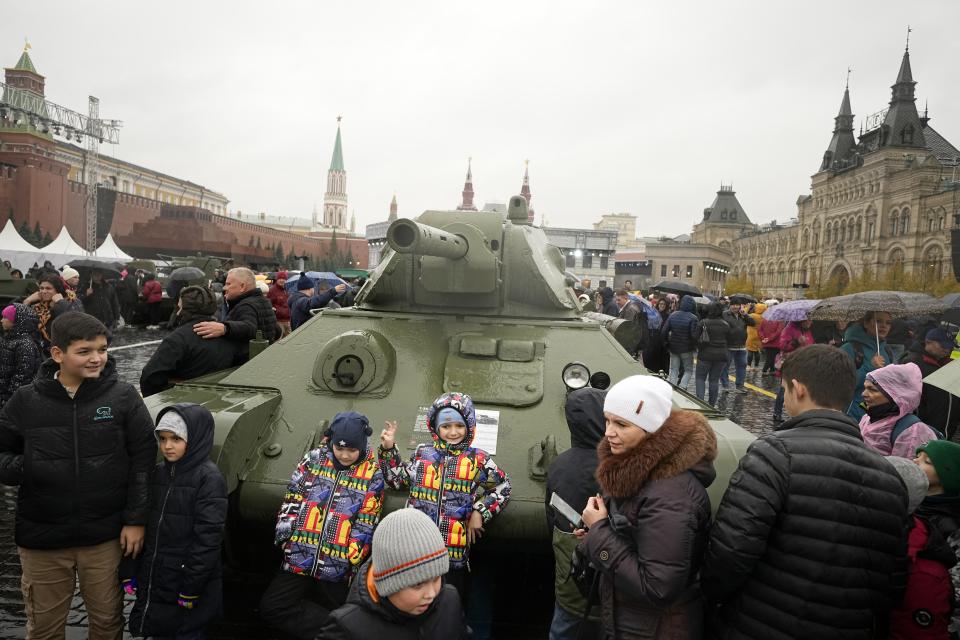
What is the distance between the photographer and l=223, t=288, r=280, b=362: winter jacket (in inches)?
217

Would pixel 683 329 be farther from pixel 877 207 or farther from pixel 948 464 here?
pixel 877 207

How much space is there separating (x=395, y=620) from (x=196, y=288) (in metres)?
3.87

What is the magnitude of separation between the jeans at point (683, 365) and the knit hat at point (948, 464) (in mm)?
8184

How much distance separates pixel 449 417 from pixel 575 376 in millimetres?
1251

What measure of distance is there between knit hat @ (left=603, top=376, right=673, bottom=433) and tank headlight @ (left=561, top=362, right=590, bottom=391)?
1.95m

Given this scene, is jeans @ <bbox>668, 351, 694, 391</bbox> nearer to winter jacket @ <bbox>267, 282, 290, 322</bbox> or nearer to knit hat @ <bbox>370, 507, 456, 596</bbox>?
winter jacket @ <bbox>267, 282, 290, 322</bbox>

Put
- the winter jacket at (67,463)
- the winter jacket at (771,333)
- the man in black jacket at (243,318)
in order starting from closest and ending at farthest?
the winter jacket at (67,463), the man in black jacket at (243,318), the winter jacket at (771,333)

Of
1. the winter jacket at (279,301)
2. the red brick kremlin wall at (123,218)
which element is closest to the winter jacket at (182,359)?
the winter jacket at (279,301)

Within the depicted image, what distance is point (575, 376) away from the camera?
464cm

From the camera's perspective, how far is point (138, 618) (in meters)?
3.42

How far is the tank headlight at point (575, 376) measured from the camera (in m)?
4.58

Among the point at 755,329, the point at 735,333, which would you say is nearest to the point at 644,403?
the point at 735,333

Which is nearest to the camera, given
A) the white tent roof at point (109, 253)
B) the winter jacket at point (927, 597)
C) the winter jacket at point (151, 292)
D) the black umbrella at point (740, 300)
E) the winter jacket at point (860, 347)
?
the winter jacket at point (927, 597)

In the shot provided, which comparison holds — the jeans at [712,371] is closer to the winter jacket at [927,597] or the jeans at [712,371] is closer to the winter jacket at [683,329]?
the winter jacket at [683,329]
